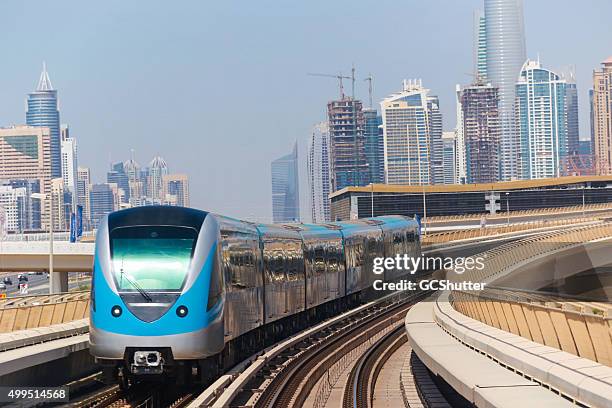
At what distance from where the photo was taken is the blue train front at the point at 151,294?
20547mm

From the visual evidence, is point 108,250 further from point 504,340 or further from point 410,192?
point 410,192

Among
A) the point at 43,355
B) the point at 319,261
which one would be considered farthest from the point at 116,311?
the point at 319,261

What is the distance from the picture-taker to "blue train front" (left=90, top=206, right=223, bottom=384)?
20547 millimetres

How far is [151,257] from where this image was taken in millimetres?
20906

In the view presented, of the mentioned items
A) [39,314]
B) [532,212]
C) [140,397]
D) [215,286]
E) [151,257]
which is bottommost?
[140,397]

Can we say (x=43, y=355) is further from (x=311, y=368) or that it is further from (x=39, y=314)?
(x=39, y=314)

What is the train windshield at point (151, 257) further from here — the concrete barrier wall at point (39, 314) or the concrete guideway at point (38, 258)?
the concrete guideway at point (38, 258)

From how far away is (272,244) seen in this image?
30.6 metres

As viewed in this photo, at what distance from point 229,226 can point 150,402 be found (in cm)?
432

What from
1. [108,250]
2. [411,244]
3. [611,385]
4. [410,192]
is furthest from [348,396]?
[410,192]

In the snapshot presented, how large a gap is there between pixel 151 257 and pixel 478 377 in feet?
22.3

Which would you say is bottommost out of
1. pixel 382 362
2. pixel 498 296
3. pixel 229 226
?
pixel 382 362

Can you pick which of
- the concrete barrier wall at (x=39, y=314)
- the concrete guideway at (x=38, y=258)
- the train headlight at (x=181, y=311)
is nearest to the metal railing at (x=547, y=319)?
the train headlight at (x=181, y=311)

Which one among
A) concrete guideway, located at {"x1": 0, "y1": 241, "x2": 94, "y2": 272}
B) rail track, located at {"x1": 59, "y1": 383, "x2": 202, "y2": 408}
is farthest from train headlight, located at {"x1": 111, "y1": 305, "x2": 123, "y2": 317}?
concrete guideway, located at {"x1": 0, "y1": 241, "x2": 94, "y2": 272}
